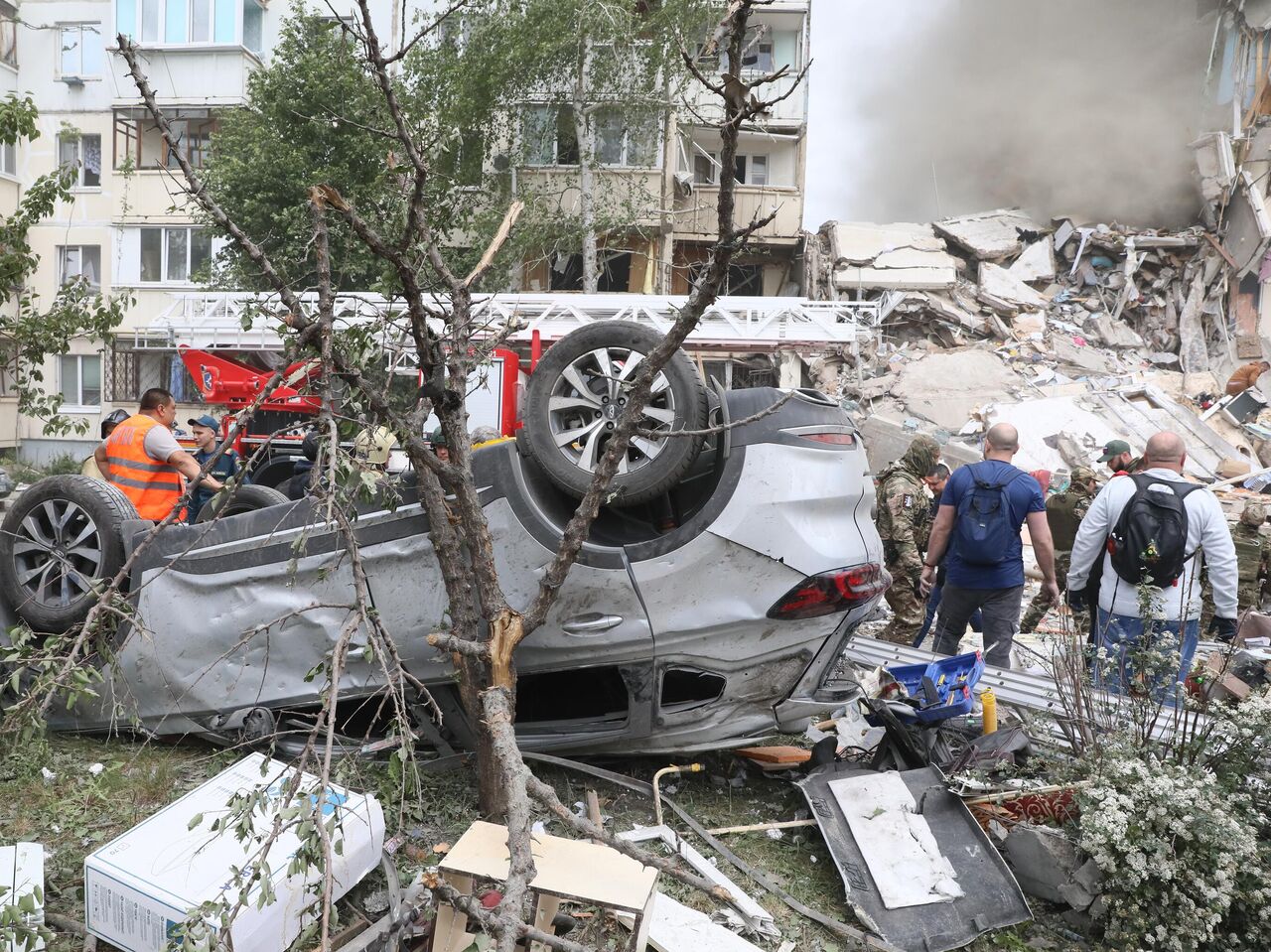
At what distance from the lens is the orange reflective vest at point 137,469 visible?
4.85 m

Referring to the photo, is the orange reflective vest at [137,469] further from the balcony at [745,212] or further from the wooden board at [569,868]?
the balcony at [745,212]

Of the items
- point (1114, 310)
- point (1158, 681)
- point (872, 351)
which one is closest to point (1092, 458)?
point (872, 351)

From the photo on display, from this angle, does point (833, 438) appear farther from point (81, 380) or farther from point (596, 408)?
point (81, 380)

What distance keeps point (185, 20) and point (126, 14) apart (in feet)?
4.75

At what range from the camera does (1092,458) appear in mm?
15086

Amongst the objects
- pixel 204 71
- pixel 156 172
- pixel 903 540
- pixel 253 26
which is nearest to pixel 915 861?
pixel 903 540

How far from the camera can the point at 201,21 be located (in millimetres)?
21094

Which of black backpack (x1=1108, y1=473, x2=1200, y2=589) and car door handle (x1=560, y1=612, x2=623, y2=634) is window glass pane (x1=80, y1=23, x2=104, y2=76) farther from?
black backpack (x1=1108, y1=473, x2=1200, y2=589)

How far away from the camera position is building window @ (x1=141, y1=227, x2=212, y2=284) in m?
21.6

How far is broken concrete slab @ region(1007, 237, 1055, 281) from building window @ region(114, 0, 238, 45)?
19.1 metres

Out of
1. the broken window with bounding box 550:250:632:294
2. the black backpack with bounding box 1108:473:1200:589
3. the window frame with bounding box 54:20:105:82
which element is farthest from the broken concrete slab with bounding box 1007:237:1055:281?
the window frame with bounding box 54:20:105:82

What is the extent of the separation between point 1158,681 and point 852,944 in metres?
1.54

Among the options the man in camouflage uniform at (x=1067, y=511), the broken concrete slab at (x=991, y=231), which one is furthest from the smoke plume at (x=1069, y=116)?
the man in camouflage uniform at (x=1067, y=511)

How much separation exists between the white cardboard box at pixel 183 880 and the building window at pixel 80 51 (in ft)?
84.3
